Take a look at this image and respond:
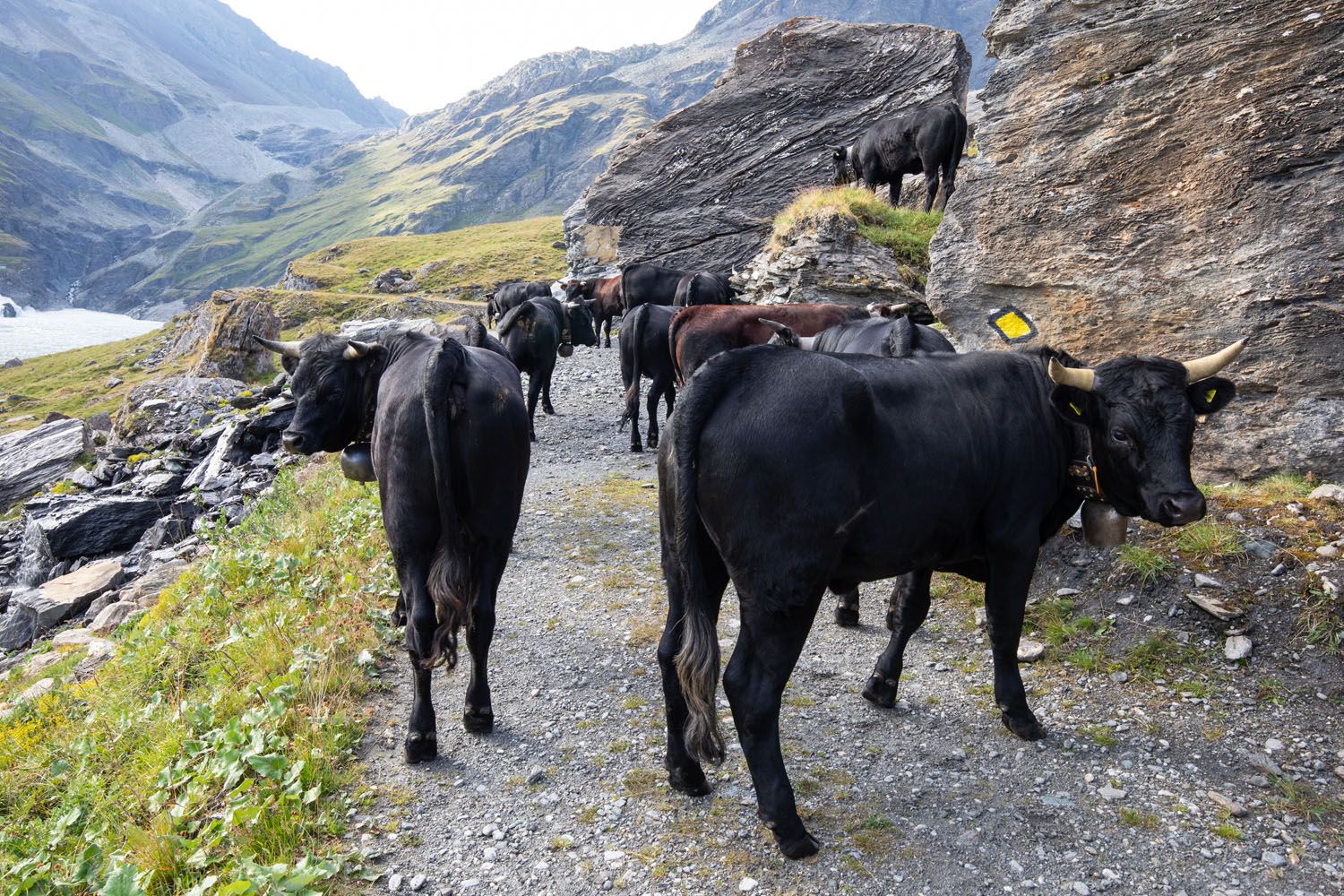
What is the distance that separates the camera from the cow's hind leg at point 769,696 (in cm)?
396

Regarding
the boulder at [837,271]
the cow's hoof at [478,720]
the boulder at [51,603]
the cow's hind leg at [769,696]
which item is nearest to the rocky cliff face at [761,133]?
the boulder at [837,271]

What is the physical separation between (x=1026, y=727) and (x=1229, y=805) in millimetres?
1084

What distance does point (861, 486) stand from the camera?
13.2 feet

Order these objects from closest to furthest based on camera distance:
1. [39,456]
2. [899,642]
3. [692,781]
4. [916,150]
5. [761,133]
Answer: [692,781] < [899,642] < [916,150] < [761,133] < [39,456]

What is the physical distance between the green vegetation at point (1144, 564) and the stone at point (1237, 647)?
2.24ft

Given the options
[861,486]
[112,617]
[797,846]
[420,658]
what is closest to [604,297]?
[112,617]

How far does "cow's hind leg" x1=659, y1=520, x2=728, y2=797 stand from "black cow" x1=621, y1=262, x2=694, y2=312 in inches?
726

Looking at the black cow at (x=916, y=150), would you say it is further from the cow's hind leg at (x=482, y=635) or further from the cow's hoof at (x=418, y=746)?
the cow's hoof at (x=418, y=746)

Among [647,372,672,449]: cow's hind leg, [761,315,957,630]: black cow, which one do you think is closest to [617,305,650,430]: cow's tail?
[647,372,672,449]: cow's hind leg

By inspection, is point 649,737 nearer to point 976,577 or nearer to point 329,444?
point 976,577

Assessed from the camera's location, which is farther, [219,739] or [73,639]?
[73,639]

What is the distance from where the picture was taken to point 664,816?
4426mm

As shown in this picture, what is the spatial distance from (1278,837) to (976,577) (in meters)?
1.96

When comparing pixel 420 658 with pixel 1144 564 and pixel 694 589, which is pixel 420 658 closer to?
pixel 694 589
